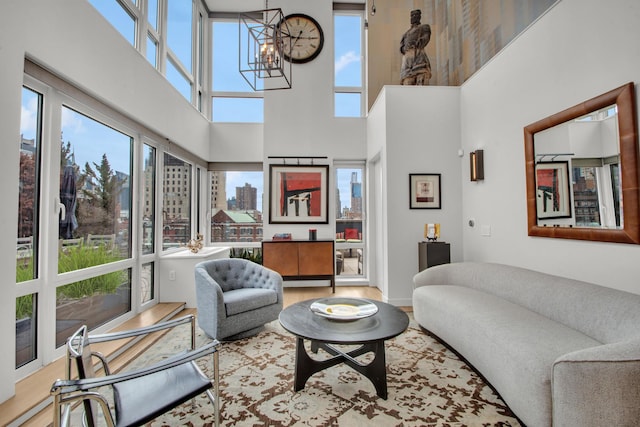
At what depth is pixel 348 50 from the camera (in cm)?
569

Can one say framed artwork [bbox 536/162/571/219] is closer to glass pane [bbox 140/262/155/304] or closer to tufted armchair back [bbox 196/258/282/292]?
tufted armchair back [bbox 196/258/282/292]

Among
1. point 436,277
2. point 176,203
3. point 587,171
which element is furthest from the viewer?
point 176,203

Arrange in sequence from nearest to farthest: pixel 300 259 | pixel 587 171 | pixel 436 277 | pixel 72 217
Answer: pixel 587 171 → pixel 72 217 → pixel 436 277 → pixel 300 259

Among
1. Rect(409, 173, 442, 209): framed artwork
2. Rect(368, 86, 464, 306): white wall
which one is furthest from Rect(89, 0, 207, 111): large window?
Rect(409, 173, 442, 209): framed artwork

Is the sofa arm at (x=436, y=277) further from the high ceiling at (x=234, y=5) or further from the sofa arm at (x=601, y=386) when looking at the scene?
the high ceiling at (x=234, y=5)

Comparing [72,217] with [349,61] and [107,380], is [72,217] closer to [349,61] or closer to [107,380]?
[107,380]

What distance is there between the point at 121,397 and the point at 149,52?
390cm

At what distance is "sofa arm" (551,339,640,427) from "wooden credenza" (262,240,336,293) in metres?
3.65

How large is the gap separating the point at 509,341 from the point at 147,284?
398 centimetres

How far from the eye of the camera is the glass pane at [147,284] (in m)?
3.70

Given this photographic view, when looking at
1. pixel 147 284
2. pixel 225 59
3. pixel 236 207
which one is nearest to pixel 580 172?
pixel 147 284

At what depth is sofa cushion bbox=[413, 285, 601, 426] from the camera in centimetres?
158

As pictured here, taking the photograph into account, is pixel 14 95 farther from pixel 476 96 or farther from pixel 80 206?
pixel 476 96

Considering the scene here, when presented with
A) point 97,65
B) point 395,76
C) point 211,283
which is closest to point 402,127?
point 395,76
